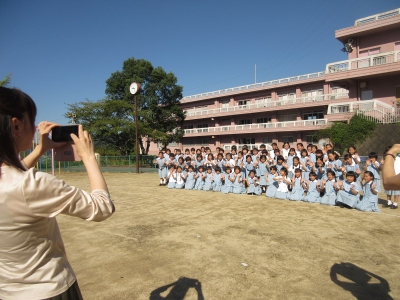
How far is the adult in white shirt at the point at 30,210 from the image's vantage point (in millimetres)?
1082

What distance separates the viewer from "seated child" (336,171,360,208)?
7.01m

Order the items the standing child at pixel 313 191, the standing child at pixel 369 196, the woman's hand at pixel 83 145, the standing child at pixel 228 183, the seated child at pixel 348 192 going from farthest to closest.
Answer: the standing child at pixel 228 183 → the standing child at pixel 313 191 → the seated child at pixel 348 192 → the standing child at pixel 369 196 → the woman's hand at pixel 83 145

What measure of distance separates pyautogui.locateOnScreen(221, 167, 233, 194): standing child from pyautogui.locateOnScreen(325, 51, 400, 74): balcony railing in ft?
40.7

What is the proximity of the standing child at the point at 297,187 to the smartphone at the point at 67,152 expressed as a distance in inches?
310

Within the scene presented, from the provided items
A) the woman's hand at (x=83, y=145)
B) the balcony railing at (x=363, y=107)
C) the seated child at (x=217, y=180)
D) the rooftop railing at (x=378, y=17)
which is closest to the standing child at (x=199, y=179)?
the seated child at (x=217, y=180)

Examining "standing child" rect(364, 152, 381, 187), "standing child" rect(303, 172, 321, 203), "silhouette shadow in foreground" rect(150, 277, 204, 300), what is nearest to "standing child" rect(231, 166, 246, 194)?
"standing child" rect(303, 172, 321, 203)

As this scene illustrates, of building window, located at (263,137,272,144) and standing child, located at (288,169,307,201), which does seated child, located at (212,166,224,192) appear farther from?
building window, located at (263,137,272,144)

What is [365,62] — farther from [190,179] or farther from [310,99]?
[190,179]

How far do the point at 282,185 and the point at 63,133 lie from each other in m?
8.18

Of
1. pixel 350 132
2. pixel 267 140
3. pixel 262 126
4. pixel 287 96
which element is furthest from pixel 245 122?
pixel 350 132

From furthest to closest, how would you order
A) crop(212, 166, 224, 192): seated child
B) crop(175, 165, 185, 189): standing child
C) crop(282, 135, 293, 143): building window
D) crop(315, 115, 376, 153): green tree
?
1. crop(282, 135, 293, 143): building window
2. crop(315, 115, 376, 153): green tree
3. crop(175, 165, 185, 189): standing child
4. crop(212, 166, 224, 192): seated child

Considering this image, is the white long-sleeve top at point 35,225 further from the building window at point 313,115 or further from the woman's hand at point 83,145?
the building window at point 313,115

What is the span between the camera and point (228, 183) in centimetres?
994

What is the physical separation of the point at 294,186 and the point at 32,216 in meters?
8.29
